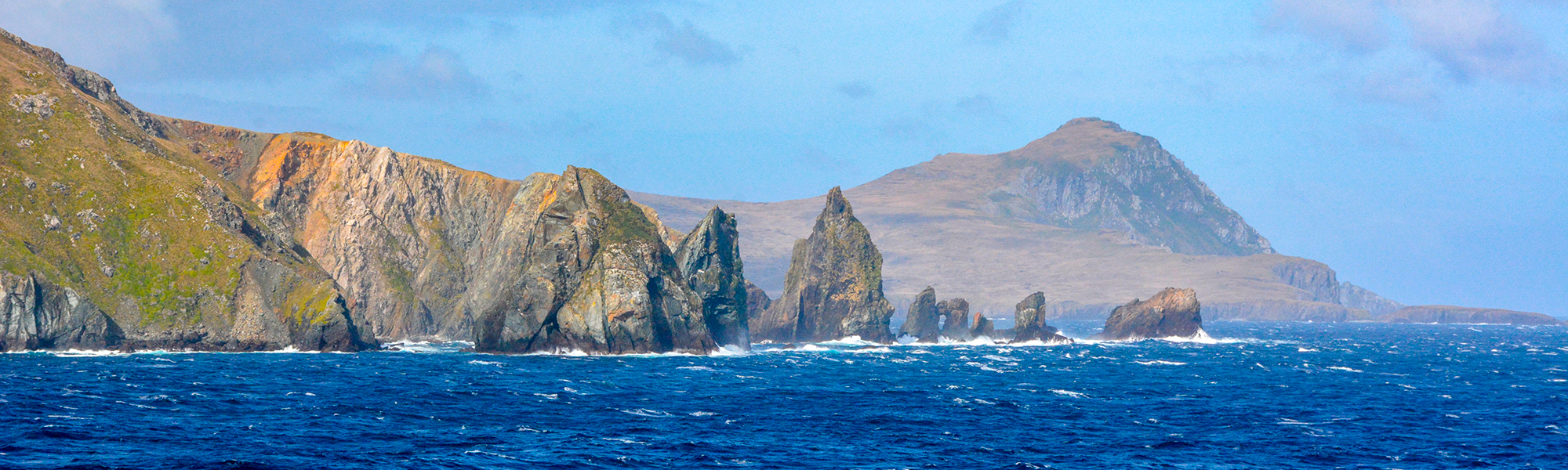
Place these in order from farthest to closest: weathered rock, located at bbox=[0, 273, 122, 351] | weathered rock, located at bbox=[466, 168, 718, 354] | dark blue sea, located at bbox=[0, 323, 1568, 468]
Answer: weathered rock, located at bbox=[466, 168, 718, 354], weathered rock, located at bbox=[0, 273, 122, 351], dark blue sea, located at bbox=[0, 323, 1568, 468]

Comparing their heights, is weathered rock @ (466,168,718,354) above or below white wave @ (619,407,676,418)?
above

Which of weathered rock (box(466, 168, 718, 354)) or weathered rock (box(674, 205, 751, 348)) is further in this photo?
weathered rock (box(674, 205, 751, 348))

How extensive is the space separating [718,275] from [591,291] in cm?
3086

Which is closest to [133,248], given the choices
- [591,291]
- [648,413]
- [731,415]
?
[591,291]

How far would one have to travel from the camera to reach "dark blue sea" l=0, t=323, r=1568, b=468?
63.2m

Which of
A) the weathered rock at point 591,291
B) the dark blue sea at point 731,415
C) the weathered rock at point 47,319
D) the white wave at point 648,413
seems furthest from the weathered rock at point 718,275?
the white wave at point 648,413

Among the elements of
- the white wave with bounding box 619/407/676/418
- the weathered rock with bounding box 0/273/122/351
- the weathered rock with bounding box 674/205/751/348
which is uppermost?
the weathered rock with bounding box 674/205/751/348

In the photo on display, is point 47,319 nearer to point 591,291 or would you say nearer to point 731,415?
point 591,291

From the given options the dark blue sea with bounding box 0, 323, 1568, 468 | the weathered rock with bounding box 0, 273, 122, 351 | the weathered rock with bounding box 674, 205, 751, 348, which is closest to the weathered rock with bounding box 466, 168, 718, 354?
the dark blue sea with bounding box 0, 323, 1568, 468

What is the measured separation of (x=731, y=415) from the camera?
82125 millimetres

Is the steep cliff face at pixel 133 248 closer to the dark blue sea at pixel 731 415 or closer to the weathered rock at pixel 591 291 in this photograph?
the dark blue sea at pixel 731 415

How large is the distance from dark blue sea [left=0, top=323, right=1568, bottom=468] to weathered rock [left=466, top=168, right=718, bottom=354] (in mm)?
7074

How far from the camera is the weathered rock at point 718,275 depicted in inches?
6314

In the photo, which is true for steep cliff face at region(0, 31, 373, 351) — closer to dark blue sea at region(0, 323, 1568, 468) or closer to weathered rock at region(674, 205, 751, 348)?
dark blue sea at region(0, 323, 1568, 468)
